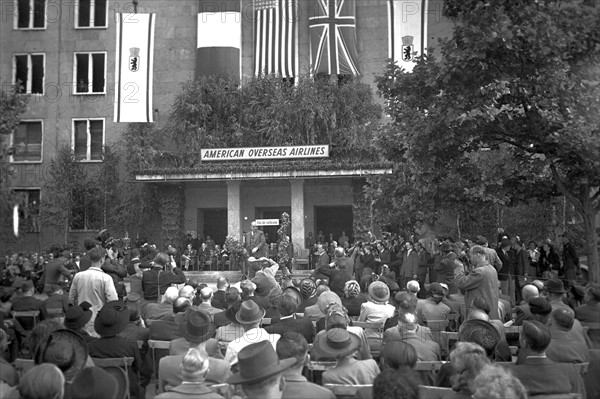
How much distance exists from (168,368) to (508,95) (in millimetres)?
9049

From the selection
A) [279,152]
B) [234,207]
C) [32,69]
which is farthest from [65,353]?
[32,69]

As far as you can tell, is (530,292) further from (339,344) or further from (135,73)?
(135,73)

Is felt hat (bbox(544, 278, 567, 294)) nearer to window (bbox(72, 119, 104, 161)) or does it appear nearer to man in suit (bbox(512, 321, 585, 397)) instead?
man in suit (bbox(512, 321, 585, 397))

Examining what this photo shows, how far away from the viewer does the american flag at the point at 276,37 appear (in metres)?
33.8

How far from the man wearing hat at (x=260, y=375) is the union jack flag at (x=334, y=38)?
1133 inches

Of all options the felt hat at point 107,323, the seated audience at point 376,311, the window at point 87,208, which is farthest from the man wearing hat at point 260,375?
the window at point 87,208

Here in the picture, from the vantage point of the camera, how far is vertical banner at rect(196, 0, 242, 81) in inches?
1344

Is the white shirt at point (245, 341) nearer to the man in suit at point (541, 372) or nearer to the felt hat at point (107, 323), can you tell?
the felt hat at point (107, 323)

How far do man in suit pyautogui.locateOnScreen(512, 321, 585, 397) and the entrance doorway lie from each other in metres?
29.8

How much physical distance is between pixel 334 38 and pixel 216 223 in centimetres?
1136

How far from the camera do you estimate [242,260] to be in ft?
85.5

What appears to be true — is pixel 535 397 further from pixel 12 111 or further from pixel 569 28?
pixel 12 111

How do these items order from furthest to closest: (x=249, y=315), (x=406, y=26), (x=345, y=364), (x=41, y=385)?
(x=406, y=26) → (x=249, y=315) → (x=345, y=364) → (x=41, y=385)

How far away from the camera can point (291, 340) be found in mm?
5383
